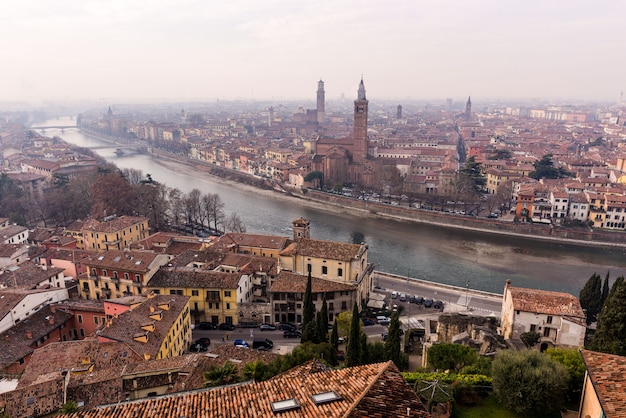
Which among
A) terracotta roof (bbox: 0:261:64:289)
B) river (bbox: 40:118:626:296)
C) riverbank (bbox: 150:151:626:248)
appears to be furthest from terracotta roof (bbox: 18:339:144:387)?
riverbank (bbox: 150:151:626:248)

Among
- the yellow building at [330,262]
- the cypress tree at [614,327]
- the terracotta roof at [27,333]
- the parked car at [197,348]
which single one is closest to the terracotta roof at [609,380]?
the cypress tree at [614,327]

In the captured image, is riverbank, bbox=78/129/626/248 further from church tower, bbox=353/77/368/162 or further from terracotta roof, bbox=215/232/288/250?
terracotta roof, bbox=215/232/288/250

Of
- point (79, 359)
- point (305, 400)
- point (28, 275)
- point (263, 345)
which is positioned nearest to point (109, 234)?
point (28, 275)

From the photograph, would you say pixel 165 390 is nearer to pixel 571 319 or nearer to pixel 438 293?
pixel 571 319

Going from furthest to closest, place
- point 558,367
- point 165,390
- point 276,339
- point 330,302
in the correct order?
point 330,302
point 276,339
point 165,390
point 558,367

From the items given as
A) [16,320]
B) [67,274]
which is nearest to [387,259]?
[67,274]

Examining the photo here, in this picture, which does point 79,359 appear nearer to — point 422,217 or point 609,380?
point 609,380
